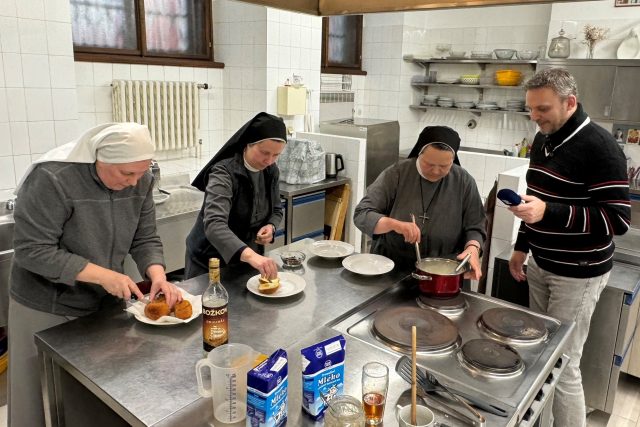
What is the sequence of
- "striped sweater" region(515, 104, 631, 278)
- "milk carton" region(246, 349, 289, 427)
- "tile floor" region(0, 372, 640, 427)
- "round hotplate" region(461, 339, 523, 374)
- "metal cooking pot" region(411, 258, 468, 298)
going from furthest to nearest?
"tile floor" region(0, 372, 640, 427) → "striped sweater" region(515, 104, 631, 278) → "metal cooking pot" region(411, 258, 468, 298) → "round hotplate" region(461, 339, 523, 374) → "milk carton" region(246, 349, 289, 427)

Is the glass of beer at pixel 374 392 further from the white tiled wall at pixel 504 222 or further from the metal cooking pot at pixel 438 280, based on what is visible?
the white tiled wall at pixel 504 222

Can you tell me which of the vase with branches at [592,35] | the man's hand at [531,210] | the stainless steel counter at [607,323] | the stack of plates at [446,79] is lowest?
the stainless steel counter at [607,323]

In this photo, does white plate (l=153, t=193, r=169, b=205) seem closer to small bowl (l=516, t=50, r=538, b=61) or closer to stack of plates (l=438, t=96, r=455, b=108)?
stack of plates (l=438, t=96, r=455, b=108)

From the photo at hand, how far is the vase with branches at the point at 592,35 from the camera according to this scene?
14.4 ft

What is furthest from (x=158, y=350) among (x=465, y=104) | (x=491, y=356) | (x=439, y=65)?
(x=439, y=65)

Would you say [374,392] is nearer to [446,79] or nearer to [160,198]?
[160,198]

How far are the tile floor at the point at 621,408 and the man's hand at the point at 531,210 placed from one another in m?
1.37

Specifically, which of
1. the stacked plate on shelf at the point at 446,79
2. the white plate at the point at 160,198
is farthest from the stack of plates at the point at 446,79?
the white plate at the point at 160,198

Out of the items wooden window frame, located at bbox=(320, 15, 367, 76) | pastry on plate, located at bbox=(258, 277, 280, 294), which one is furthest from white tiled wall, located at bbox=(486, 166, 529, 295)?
wooden window frame, located at bbox=(320, 15, 367, 76)

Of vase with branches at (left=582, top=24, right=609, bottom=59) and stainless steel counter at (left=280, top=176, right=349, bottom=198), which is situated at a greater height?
vase with branches at (left=582, top=24, right=609, bottom=59)

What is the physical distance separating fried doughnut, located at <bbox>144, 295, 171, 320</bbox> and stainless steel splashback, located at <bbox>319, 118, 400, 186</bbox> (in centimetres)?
291

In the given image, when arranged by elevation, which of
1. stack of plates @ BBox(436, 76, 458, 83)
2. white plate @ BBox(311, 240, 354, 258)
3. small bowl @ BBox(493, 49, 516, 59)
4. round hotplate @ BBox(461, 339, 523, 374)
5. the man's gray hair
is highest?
small bowl @ BBox(493, 49, 516, 59)

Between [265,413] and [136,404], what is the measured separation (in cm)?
34

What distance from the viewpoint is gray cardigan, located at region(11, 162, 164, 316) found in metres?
1.52
